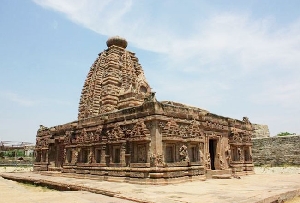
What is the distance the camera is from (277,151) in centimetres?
2847

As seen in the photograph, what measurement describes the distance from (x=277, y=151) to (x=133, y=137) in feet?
70.1

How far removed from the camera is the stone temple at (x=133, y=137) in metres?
13.2

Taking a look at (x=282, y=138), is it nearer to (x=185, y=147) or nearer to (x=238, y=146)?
(x=238, y=146)

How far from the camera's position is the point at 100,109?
70.6ft

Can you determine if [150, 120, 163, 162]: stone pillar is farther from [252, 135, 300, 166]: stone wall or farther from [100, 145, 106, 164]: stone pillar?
[252, 135, 300, 166]: stone wall

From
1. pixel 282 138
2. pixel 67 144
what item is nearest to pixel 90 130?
pixel 67 144

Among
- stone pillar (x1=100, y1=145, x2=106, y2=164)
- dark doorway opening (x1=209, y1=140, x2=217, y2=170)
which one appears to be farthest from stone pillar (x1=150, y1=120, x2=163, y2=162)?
dark doorway opening (x1=209, y1=140, x2=217, y2=170)

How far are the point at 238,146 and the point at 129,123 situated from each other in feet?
31.5

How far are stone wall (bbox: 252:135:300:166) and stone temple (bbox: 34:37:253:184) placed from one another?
363 inches

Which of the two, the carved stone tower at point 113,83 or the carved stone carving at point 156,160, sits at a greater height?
the carved stone tower at point 113,83

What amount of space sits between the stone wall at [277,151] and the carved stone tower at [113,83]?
17.0m

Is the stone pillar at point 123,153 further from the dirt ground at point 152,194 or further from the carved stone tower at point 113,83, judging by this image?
the carved stone tower at point 113,83

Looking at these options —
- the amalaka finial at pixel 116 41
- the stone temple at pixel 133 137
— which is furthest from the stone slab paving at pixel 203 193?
the amalaka finial at pixel 116 41

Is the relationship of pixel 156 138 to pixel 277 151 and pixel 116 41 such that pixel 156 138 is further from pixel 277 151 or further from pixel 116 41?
pixel 277 151
